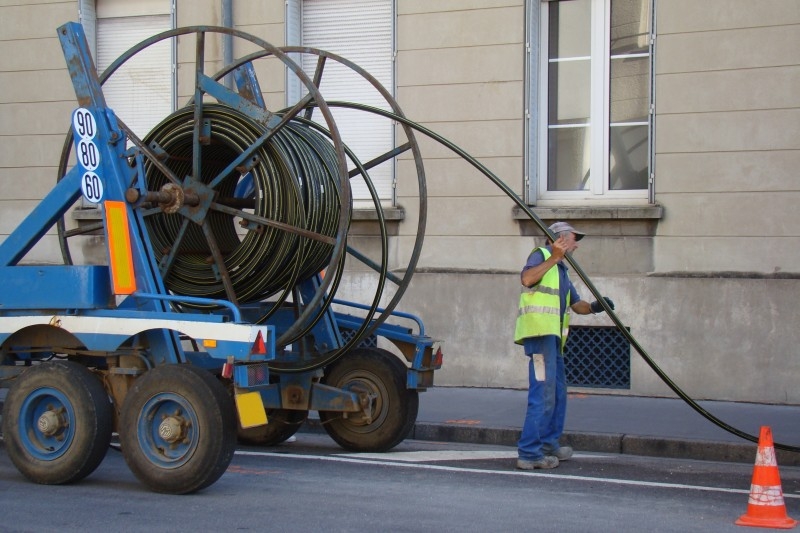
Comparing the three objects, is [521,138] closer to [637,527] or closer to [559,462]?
[559,462]

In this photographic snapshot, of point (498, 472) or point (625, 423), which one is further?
point (625, 423)

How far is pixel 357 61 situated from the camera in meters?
13.2

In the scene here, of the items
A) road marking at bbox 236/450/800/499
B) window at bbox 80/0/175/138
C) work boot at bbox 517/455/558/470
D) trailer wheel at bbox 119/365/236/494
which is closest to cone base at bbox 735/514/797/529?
road marking at bbox 236/450/800/499

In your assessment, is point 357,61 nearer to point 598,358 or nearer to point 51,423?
point 598,358

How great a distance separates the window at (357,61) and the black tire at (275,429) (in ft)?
14.6

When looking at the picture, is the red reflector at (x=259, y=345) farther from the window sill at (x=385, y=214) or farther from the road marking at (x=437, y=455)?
the window sill at (x=385, y=214)

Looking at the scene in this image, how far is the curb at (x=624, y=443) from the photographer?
8945 mm

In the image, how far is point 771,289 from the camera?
11203mm

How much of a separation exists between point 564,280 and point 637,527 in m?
2.61

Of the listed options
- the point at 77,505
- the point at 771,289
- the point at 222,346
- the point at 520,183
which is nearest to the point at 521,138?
the point at 520,183

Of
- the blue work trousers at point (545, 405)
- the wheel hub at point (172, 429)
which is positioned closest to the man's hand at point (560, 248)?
the blue work trousers at point (545, 405)

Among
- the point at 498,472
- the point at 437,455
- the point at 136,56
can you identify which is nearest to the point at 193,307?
the point at 437,455

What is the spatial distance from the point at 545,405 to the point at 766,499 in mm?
2125

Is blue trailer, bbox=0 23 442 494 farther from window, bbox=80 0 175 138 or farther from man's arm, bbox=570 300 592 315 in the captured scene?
window, bbox=80 0 175 138
